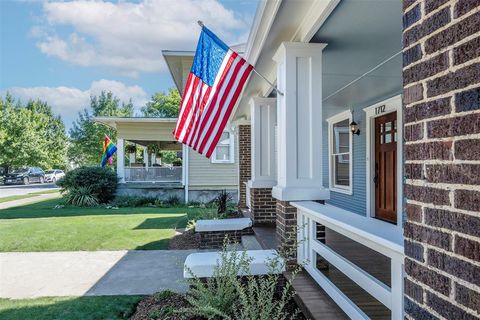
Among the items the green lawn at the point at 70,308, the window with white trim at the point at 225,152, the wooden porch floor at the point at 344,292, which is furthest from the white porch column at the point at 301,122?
the window with white trim at the point at 225,152

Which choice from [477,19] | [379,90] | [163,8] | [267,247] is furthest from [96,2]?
[477,19]

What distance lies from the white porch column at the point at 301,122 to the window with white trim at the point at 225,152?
10.7m

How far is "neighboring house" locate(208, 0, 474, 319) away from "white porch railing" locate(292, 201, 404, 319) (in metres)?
0.01

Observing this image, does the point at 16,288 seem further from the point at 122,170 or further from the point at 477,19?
the point at 122,170

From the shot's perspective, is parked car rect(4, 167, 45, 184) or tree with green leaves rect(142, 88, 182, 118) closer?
parked car rect(4, 167, 45, 184)

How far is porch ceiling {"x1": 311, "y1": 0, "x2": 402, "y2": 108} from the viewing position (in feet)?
11.5

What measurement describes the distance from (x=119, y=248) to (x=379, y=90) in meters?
6.05

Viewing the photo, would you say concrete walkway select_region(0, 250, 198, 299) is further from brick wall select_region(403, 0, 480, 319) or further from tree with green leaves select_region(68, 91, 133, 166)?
tree with green leaves select_region(68, 91, 133, 166)

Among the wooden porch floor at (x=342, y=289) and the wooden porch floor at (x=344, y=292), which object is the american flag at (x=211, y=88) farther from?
the wooden porch floor at (x=344, y=292)

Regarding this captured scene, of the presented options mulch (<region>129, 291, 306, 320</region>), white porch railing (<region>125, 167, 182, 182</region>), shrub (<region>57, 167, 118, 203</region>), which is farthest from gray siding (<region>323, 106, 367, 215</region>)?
shrub (<region>57, 167, 118, 203</region>)

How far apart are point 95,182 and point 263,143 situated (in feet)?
33.7

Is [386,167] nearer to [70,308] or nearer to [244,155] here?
[244,155]

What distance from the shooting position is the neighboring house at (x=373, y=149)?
1.27 metres

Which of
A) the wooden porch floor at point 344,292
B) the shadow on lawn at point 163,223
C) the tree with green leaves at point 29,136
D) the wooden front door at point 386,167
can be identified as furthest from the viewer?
the tree with green leaves at point 29,136
